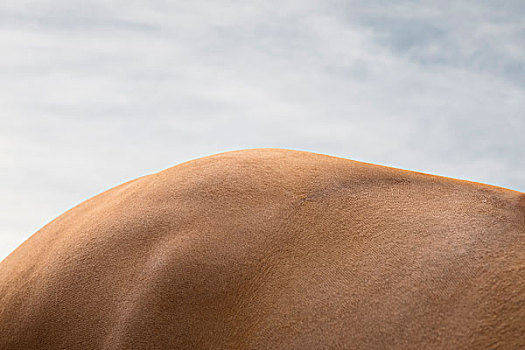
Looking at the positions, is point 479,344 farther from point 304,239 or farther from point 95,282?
point 95,282

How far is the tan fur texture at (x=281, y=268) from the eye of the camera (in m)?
0.96

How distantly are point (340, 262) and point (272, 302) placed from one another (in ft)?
0.42

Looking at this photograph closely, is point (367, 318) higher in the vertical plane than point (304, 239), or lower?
lower

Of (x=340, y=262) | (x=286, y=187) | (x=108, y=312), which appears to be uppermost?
(x=286, y=187)

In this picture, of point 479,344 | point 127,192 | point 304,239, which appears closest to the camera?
point 479,344

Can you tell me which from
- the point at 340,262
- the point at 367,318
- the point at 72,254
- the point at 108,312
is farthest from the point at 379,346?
the point at 72,254

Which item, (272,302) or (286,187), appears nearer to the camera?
(272,302)

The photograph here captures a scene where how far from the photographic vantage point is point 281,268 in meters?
1.00

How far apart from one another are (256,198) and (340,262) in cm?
19

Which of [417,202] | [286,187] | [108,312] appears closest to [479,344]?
[417,202]

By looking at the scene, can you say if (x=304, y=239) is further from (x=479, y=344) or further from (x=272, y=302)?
(x=479, y=344)

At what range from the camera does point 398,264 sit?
3.27 feet

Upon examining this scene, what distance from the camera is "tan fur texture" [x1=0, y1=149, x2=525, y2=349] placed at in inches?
37.6

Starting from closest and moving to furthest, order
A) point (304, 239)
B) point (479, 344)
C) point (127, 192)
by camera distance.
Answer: point (479, 344)
point (304, 239)
point (127, 192)
